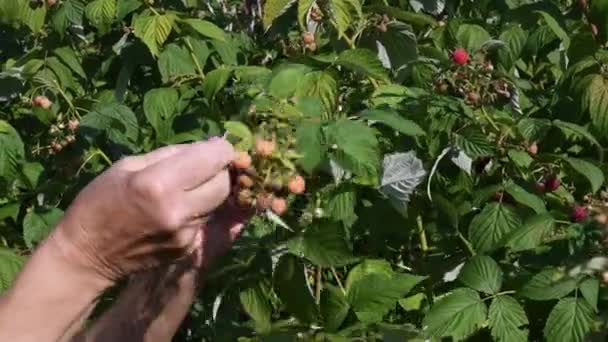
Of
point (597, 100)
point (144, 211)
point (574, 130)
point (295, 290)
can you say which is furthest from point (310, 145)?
point (597, 100)

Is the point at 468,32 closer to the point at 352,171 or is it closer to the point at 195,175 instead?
the point at 352,171

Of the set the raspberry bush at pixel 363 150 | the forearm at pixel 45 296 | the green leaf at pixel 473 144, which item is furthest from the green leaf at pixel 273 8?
the forearm at pixel 45 296

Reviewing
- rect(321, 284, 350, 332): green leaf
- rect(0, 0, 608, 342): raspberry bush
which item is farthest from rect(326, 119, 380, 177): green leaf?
rect(321, 284, 350, 332): green leaf

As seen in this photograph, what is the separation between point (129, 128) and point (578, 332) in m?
1.07

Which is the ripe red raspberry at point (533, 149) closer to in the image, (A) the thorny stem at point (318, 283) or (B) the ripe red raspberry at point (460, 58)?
(B) the ripe red raspberry at point (460, 58)

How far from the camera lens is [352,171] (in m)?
1.71

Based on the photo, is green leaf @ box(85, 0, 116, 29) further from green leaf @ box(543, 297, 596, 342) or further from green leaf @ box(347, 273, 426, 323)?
green leaf @ box(543, 297, 596, 342)

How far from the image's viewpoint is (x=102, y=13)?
2.55m

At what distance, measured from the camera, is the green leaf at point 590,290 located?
1848 millimetres

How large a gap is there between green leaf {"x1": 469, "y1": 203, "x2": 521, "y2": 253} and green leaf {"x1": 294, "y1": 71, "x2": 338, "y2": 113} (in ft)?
1.20

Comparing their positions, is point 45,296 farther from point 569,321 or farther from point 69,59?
point 69,59

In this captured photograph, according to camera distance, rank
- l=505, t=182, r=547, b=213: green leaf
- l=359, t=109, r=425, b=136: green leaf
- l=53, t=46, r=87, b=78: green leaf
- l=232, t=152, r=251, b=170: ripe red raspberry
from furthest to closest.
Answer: l=53, t=46, r=87, b=78: green leaf
l=505, t=182, r=547, b=213: green leaf
l=359, t=109, r=425, b=136: green leaf
l=232, t=152, r=251, b=170: ripe red raspberry

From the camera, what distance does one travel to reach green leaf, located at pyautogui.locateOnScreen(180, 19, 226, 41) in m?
2.45

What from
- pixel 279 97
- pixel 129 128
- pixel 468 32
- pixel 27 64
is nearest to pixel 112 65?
pixel 27 64
